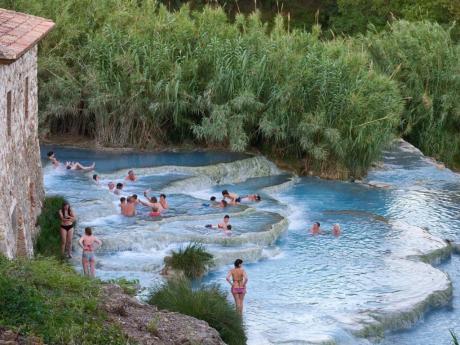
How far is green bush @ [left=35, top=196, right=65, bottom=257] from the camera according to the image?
22188 mm

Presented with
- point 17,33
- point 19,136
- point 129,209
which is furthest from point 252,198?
point 17,33

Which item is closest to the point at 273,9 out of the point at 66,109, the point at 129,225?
the point at 66,109

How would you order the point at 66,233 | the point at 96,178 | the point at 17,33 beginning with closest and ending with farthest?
the point at 17,33, the point at 66,233, the point at 96,178

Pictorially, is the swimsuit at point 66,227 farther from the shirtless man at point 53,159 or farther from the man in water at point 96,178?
the shirtless man at point 53,159

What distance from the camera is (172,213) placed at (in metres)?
26.1

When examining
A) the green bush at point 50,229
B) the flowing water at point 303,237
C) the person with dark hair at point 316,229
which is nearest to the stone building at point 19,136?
the green bush at point 50,229

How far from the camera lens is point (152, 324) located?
14891 mm

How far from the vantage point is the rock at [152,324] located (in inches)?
575

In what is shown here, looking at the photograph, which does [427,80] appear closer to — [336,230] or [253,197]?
[253,197]

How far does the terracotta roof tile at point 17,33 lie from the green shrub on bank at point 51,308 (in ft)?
12.5

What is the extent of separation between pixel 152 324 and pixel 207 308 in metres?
2.56

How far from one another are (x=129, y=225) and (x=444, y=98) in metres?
15.0

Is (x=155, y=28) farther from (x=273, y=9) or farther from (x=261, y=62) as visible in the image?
(x=273, y=9)

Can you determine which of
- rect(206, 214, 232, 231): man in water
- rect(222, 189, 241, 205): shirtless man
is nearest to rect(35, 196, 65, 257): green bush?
rect(206, 214, 232, 231): man in water
